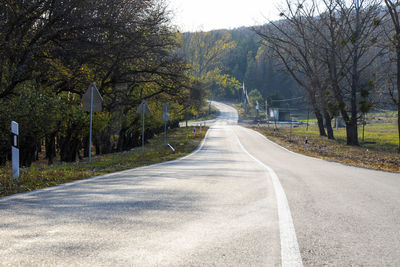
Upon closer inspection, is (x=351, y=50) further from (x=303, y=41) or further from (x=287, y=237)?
(x=287, y=237)

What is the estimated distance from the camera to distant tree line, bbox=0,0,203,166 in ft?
41.3

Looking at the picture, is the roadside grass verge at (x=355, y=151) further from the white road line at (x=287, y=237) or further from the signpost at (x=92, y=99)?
the signpost at (x=92, y=99)

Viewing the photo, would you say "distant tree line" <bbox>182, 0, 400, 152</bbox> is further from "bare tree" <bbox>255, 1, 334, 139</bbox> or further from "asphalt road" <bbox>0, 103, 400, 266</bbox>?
"asphalt road" <bbox>0, 103, 400, 266</bbox>

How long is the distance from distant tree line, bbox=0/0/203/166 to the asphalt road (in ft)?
26.1

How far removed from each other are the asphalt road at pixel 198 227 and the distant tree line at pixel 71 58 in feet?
26.1

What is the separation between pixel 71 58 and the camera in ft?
47.7

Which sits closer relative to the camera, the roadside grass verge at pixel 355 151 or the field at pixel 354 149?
the roadside grass verge at pixel 355 151

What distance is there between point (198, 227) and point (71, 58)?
485 inches

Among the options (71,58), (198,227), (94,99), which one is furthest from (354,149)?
(198,227)

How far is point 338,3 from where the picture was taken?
27.9 metres

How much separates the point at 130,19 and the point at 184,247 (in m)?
13.2

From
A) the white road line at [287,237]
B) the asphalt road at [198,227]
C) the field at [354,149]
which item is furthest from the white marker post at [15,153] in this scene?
the field at [354,149]

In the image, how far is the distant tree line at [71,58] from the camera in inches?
496

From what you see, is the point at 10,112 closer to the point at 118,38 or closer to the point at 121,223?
the point at 118,38
